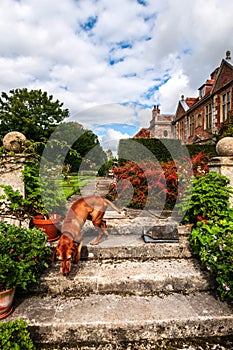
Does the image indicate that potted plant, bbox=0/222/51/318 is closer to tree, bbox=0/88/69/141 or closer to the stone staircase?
the stone staircase

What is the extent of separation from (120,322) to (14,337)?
3.03ft

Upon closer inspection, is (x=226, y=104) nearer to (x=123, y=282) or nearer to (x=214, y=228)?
(x=214, y=228)

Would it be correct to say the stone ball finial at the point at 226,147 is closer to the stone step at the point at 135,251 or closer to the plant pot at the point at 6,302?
the stone step at the point at 135,251

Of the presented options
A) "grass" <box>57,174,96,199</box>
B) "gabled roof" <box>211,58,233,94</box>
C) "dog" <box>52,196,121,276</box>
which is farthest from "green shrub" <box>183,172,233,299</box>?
"gabled roof" <box>211,58,233,94</box>

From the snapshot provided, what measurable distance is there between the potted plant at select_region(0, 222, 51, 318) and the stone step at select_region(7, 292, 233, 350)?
243 millimetres

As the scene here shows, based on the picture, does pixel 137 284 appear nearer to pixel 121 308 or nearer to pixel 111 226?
pixel 121 308

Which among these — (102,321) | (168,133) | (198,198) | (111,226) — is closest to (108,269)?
(102,321)

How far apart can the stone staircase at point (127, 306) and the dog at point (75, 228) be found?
20 centimetres

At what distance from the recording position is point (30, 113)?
2728cm

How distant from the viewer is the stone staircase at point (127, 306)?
2.09 metres

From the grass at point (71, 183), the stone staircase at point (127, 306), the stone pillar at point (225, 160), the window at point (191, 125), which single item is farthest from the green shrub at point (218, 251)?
the window at point (191, 125)

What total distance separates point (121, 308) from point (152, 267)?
2.47 feet

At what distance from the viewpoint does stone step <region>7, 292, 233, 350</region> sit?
2.08 meters

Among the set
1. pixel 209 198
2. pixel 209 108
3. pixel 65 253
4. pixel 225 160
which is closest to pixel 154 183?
pixel 225 160
